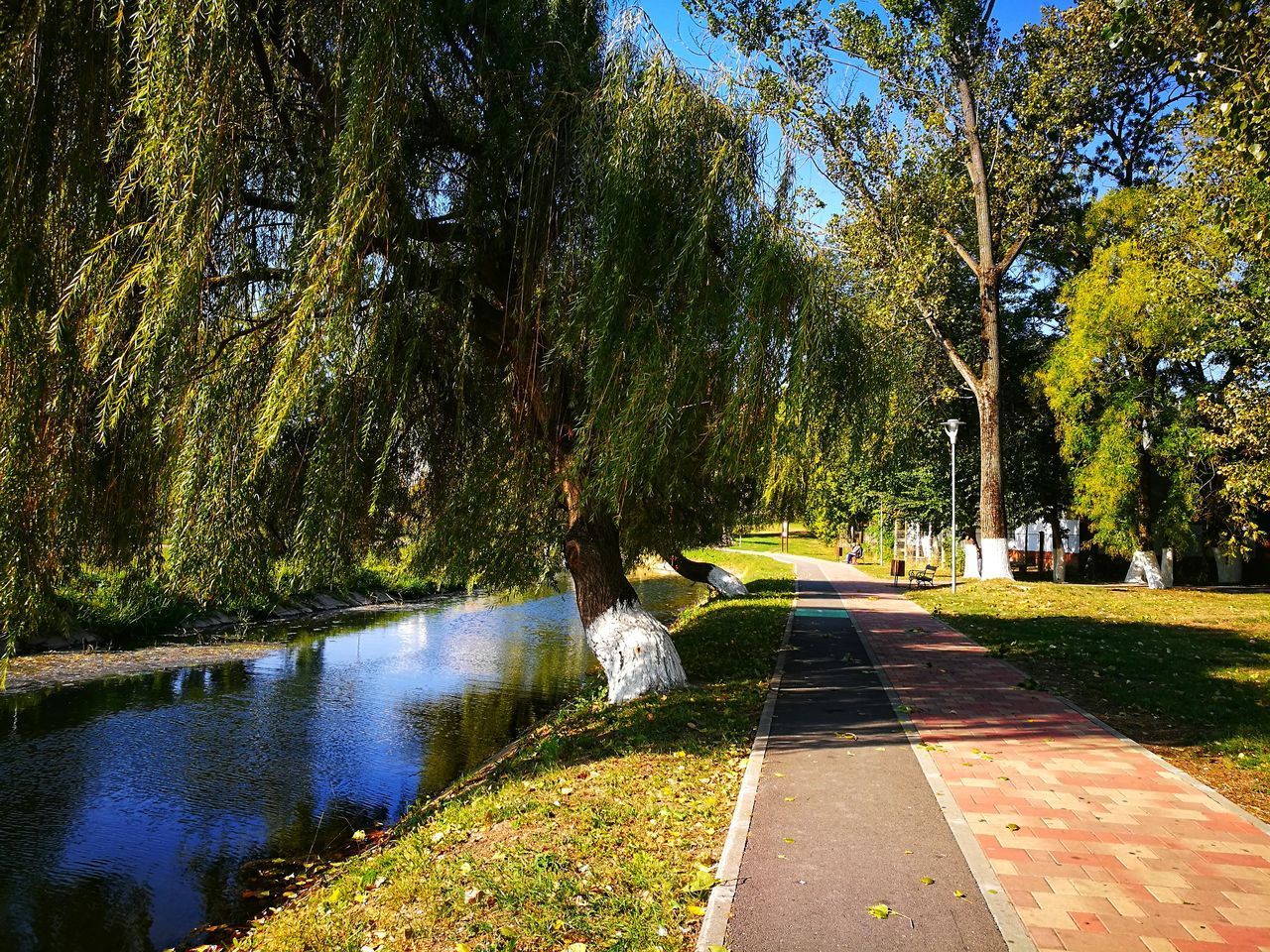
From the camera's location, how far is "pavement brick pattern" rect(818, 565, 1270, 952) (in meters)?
3.93

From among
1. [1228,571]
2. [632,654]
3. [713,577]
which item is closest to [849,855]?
[632,654]

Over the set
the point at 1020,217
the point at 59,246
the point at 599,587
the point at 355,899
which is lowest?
the point at 355,899

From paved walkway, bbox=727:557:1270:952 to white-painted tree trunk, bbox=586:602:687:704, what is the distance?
1.70m

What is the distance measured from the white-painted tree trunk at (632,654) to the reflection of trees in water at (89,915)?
473 cm

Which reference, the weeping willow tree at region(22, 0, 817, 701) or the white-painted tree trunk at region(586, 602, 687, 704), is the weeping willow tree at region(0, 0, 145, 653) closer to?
the weeping willow tree at region(22, 0, 817, 701)

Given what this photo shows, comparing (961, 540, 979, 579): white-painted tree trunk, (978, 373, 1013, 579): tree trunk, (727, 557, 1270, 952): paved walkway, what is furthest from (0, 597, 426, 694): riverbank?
(961, 540, 979, 579): white-painted tree trunk

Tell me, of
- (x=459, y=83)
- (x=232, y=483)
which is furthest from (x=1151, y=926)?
(x=459, y=83)

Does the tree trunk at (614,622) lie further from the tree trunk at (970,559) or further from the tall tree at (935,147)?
the tree trunk at (970,559)

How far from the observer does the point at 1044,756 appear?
6773 mm

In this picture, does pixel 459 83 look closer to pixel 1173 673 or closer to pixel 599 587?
pixel 599 587

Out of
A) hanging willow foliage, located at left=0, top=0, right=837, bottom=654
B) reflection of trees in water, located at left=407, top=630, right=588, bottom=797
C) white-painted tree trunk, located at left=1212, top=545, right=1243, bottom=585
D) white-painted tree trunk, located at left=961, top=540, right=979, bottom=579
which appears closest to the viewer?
hanging willow foliage, located at left=0, top=0, right=837, bottom=654

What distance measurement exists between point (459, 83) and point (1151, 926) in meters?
8.02

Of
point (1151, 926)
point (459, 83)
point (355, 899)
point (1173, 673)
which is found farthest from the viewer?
point (1173, 673)

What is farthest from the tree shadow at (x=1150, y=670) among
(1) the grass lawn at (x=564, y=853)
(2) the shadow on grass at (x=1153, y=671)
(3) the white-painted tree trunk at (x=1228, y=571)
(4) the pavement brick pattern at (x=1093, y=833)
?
(3) the white-painted tree trunk at (x=1228, y=571)
